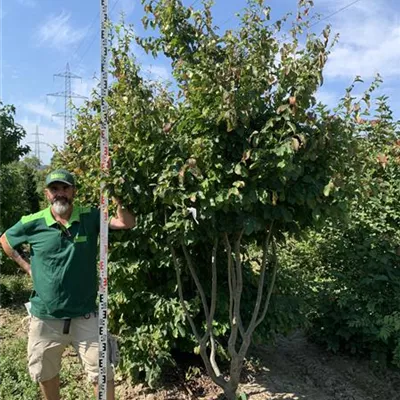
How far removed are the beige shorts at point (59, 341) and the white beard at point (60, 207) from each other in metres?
0.70

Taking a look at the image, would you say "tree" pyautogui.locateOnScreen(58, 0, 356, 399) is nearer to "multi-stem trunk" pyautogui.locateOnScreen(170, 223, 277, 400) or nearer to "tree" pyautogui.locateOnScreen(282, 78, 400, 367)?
"multi-stem trunk" pyautogui.locateOnScreen(170, 223, 277, 400)

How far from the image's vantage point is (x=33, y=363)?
312 centimetres

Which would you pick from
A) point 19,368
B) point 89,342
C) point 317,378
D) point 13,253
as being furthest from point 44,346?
point 317,378

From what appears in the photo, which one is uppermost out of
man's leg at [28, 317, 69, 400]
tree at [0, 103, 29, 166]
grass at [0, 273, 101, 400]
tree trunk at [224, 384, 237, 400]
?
tree at [0, 103, 29, 166]

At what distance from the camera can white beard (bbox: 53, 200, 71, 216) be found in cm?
305

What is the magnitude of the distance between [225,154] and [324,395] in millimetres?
2329

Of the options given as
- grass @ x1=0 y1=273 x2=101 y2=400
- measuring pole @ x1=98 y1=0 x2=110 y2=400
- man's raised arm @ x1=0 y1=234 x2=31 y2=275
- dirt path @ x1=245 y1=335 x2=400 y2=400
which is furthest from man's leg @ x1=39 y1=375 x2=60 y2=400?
dirt path @ x1=245 y1=335 x2=400 y2=400

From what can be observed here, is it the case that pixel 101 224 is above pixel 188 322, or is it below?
above

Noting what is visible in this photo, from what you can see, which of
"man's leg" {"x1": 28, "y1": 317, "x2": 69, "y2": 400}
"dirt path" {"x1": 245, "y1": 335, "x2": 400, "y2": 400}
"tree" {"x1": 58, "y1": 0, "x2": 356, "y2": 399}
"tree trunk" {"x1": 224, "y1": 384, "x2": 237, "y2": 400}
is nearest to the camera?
"tree" {"x1": 58, "y1": 0, "x2": 356, "y2": 399}

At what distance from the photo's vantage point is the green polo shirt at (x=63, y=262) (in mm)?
3000

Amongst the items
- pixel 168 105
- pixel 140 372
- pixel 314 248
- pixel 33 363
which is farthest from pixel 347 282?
pixel 33 363

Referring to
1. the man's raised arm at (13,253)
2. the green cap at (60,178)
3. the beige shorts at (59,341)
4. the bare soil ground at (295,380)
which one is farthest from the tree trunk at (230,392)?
the green cap at (60,178)

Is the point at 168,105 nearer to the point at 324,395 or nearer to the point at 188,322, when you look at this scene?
the point at 188,322

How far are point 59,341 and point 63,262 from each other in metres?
0.56
